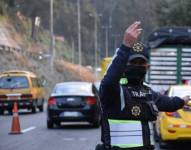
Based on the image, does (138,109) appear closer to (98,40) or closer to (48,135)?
(48,135)

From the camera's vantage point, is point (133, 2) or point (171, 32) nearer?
point (171, 32)

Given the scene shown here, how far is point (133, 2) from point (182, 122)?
1871 inches

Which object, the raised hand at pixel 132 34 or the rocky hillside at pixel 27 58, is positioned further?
the rocky hillside at pixel 27 58

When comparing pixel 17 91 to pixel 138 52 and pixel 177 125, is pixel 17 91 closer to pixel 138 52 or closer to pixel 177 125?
pixel 177 125

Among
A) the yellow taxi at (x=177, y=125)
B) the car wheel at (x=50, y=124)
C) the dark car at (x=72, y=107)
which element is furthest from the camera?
the car wheel at (x=50, y=124)

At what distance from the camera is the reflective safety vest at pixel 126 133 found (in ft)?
18.5

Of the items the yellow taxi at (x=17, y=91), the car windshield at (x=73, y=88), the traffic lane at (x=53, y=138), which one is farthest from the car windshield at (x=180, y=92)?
the yellow taxi at (x=17, y=91)

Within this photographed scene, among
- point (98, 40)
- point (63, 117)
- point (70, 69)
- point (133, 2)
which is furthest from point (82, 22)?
point (63, 117)

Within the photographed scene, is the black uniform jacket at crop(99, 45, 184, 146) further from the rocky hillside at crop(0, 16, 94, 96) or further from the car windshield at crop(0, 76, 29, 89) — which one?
the rocky hillside at crop(0, 16, 94, 96)

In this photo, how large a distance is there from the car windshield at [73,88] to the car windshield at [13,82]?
382 inches

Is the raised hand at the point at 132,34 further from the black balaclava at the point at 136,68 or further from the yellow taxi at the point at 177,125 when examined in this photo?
the yellow taxi at the point at 177,125

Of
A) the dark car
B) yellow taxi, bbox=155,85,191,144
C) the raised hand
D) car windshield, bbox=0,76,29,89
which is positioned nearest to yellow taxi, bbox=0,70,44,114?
car windshield, bbox=0,76,29,89

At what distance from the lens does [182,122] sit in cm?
1505

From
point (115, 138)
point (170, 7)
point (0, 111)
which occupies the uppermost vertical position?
point (170, 7)
